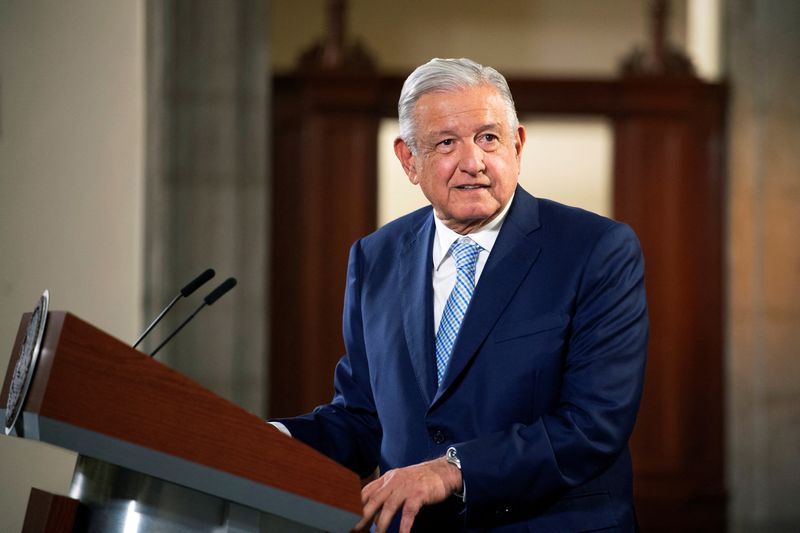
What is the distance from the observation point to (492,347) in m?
2.23

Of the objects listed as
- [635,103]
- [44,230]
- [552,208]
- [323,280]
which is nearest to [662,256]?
[635,103]

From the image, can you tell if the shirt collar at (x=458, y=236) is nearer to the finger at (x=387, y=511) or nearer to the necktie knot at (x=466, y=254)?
the necktie knot at (x=466, y=254)

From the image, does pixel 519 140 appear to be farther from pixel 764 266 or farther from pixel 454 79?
pixel 764 266

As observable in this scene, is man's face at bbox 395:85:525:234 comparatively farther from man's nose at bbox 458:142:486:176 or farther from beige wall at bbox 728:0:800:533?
beige wall at bbox 728:0:800:533

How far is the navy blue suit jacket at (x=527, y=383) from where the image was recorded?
210cm

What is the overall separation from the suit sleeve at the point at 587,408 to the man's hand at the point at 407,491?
0.13ft

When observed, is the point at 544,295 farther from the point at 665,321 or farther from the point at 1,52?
the point at 665,321

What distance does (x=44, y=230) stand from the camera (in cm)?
369

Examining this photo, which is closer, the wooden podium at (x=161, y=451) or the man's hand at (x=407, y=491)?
the wooden podium at (x=161, y=451)

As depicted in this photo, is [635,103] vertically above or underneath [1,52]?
above

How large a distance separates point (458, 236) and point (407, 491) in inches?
25.9

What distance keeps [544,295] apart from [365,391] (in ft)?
1.65

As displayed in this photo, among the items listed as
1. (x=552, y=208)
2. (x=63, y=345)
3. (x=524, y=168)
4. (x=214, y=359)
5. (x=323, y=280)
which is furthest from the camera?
(x=524, y=168)

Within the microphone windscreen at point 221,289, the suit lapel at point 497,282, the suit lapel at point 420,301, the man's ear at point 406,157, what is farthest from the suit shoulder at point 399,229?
the microphone windscreen at point 221,289
